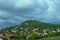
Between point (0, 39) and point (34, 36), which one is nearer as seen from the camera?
point (34, 36)

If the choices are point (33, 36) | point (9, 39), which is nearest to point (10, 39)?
point (9, 39)

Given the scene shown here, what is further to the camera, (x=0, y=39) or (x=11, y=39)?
(x=0, y=39)

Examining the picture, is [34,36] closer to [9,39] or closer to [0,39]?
[9,39]

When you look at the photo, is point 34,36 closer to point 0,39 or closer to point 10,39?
point 10,39

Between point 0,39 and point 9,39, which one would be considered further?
point 0,39

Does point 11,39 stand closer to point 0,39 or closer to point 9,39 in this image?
point 9,39

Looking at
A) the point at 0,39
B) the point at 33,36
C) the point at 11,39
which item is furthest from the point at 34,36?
the point at 0,39
